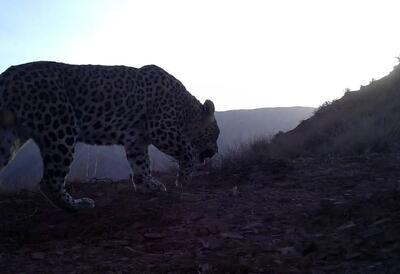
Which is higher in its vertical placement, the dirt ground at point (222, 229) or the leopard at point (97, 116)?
A: the leopard at point (97, 116)

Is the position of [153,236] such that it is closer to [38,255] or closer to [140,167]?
[38,255]

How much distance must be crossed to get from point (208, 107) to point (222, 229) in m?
4.17

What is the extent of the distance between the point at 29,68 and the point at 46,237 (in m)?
2.24

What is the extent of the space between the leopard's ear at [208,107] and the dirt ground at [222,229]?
1520 mm

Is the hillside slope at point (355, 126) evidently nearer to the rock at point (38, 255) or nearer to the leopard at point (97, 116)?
the leopard at point (97, 116)

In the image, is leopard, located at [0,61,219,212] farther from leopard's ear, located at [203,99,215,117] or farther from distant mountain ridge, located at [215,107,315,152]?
distant mountain ridge, located at [215,107,315,152]

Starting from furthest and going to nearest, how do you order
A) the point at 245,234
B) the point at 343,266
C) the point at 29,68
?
the point at 29,68, the point at 245,234, the point at 343,266

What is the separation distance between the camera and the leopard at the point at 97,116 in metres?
6.88

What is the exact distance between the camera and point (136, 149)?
30.2ft

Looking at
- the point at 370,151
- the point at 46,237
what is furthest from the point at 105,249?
the point at 370,151

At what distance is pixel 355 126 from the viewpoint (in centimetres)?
1487

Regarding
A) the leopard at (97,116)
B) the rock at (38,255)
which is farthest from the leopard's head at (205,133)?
the rock at (38,255)

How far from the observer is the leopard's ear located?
997 centimetres

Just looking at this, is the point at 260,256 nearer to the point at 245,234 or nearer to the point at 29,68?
the point at 245,234
